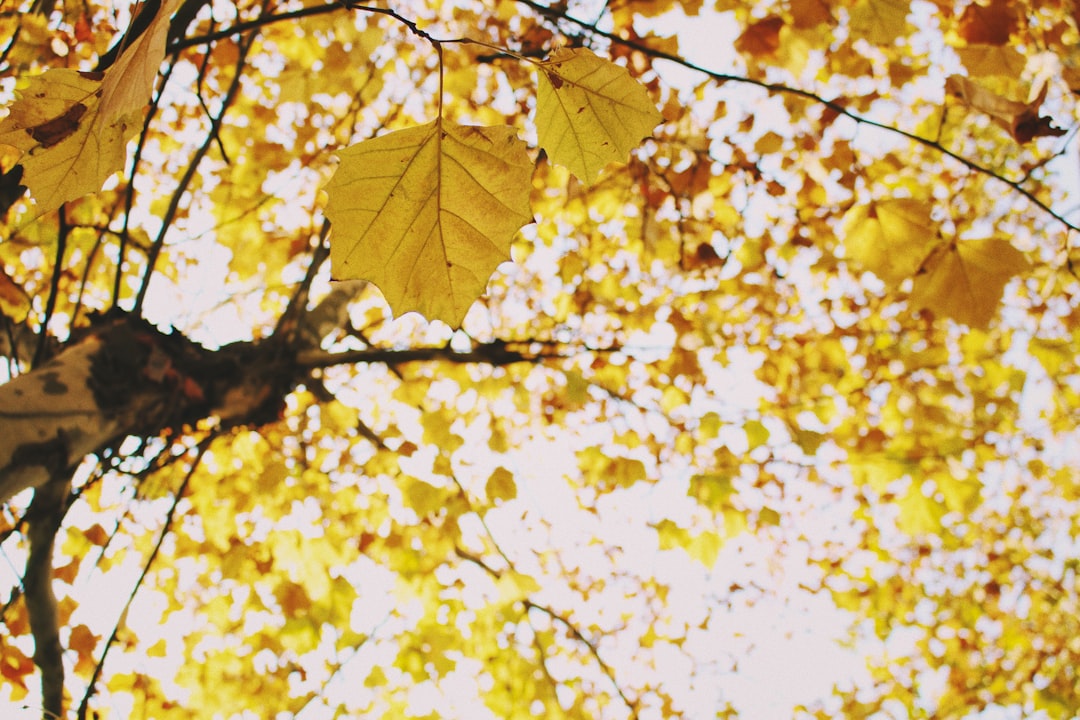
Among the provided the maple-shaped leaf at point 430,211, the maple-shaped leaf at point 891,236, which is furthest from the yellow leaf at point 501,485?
the maple-shaped leaf at point 430,211

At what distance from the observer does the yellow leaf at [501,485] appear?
281cm

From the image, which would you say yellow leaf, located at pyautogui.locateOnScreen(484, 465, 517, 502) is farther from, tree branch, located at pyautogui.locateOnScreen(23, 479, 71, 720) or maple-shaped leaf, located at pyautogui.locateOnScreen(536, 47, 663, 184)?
maple-shaped leaf, located at pyautogui.locateOnScreen(536, 47, 663, 184)

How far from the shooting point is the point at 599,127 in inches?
38.1

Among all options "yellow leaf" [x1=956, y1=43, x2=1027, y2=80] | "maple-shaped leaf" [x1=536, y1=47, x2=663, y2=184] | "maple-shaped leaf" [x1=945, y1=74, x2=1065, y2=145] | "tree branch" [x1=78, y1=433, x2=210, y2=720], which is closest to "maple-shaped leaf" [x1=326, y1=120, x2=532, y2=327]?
"maple-shaped leaf" [x1=536, y1=47, x2=663, y2=184]

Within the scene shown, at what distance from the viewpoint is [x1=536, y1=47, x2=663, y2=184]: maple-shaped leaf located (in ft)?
2.90

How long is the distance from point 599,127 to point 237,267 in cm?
320

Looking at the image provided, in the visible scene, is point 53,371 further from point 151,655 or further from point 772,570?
point 772,570

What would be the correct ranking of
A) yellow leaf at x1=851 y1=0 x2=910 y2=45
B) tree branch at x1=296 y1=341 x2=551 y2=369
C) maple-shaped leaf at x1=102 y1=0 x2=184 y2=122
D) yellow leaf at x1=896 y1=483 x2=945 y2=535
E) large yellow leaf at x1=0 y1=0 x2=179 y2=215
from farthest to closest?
tree branch at x1=296 y1=341 x2=551 y2=369
yellow leaf at x1=896 y1=483 x2=945 y2=535
yellow leaf at x1=851 y1=0 x2=910 y2=45
large yellow leaf at x1=0 y1=0 x2=179 y2=215
maple-shaped leaf at x1=102 y1=0 x2=184 y2=122

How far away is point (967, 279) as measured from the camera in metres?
1.73

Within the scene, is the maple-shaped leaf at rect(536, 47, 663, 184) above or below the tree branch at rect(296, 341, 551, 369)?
below

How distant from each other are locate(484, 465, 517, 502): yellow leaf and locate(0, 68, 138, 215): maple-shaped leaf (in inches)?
84.7

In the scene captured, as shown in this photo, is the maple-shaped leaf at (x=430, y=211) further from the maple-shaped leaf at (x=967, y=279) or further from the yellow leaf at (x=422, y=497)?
the yellow leaf at (x=422, y=497)

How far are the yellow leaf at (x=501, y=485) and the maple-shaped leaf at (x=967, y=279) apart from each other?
1820 mm

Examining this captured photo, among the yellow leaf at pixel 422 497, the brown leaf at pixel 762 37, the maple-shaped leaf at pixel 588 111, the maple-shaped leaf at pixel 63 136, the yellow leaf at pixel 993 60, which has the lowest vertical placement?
the maple-shaped leaf at pixel 63 136
